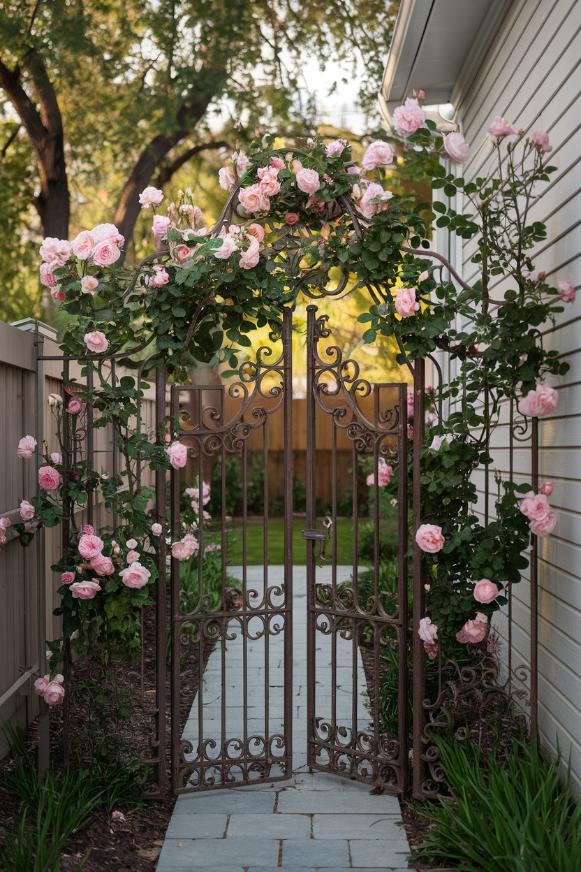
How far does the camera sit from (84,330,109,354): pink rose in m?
4.16

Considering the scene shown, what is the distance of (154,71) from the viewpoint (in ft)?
39.8

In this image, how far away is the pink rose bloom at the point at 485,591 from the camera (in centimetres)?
386

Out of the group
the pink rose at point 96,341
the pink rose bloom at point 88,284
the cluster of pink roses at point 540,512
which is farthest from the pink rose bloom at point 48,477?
the cluster of pink roses at point 540,512

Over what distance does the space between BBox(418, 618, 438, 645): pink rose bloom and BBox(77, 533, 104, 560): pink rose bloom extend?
1355 mm

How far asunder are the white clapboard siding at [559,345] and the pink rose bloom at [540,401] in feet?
0.32

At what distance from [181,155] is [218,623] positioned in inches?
400

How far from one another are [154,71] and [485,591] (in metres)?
9.98

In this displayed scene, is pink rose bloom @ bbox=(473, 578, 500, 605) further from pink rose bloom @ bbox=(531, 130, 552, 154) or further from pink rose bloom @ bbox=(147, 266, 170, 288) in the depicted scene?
pink rose bloom @ bbox=(147, 266, 170, 288)

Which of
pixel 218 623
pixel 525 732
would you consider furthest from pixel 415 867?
pixel 218 623

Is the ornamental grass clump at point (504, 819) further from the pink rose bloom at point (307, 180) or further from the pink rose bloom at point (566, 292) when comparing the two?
the pink rose bloom at point (307, 180)

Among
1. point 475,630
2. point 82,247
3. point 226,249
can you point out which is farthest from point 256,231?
point 475,630

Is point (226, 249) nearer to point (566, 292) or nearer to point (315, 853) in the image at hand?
point (566, 292)

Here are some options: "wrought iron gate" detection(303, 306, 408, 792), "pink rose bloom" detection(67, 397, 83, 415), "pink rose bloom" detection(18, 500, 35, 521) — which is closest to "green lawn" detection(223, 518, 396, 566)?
"wrought iron gate" detection(303, 306, 408, 792)

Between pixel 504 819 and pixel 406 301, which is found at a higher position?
pixel 406 301
